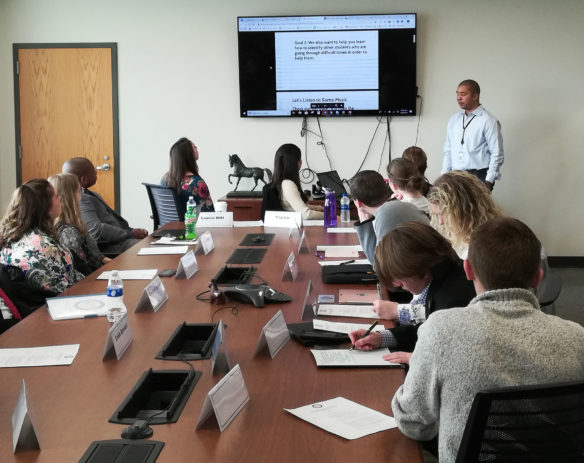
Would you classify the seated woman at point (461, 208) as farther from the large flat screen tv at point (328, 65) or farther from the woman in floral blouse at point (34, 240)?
the large flat screen tv at point (328, 65)

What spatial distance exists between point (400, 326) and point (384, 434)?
2.32 ft

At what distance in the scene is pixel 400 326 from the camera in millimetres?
2256

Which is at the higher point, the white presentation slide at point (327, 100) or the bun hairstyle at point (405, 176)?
the white presentation slide at point (327, 100)

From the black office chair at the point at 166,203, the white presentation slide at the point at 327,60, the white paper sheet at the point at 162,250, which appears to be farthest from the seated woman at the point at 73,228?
the white presentation slide at the point at 327,60

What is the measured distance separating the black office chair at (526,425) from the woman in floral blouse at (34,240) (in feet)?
7.16

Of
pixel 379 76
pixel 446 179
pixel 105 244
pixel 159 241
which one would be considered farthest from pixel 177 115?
pixel 446 179

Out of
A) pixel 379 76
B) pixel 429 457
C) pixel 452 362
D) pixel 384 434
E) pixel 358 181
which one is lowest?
pixel 429 457

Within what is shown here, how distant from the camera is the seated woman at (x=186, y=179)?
5.15m

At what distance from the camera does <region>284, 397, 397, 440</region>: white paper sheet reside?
159 cm

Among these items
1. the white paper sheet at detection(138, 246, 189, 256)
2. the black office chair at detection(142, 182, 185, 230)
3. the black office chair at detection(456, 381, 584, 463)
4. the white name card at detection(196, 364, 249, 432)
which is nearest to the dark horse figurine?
the black office chair at detection(142, 182, 185, 230)

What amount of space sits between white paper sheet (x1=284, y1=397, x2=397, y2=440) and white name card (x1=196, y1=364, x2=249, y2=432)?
12 cm

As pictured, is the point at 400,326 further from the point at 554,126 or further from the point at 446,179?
the point at 554,126

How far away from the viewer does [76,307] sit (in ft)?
8.48

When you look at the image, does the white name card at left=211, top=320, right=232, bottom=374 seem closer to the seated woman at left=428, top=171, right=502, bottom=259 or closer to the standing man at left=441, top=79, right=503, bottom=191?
the seated woman at left=428, top=171, right=502, bottom=259
